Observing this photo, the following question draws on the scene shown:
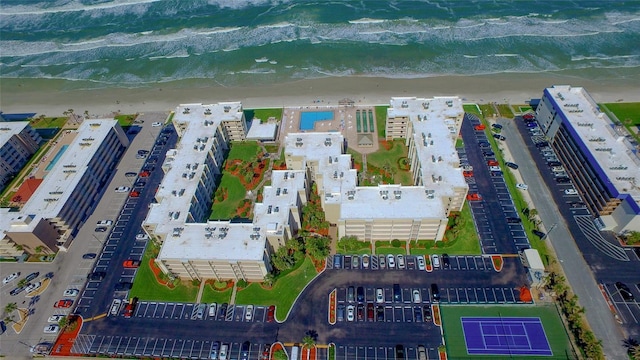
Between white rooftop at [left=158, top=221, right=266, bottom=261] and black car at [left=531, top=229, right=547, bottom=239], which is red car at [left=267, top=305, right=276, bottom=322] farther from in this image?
black car at [left=531, top=229, right=547, bottom=239]

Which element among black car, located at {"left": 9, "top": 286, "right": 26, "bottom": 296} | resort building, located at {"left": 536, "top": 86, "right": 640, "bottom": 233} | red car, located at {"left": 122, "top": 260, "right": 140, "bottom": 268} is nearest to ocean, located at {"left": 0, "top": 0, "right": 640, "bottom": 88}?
resort building, located at {"left": 536, "top": 86, "right": 640, "bottom": 233}

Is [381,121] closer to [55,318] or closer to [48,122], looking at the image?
[55,318]

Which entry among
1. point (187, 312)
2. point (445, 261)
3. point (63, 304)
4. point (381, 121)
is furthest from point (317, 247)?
point (63, 304)

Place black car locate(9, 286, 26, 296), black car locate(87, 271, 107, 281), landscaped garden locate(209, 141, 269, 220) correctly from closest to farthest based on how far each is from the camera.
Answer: black car locate(9, 286, 26, 296)
black car locate(87, 271, 107, 281)
landscaped garden locate(209, 141, 269, 220)

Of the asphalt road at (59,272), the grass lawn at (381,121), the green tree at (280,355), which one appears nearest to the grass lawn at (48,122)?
the asphalt road at (59,272)

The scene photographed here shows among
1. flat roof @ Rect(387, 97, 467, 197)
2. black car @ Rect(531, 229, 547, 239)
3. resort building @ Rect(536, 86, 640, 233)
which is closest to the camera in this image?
resort building @ Rect(536, 86, 640, 233)
